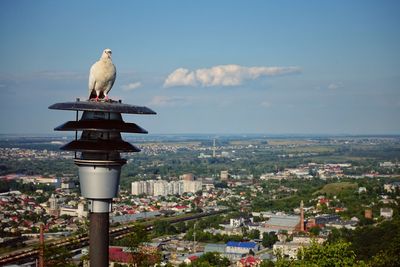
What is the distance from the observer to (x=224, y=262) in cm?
2188

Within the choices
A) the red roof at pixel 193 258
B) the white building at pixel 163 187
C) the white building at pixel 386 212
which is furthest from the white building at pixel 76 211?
the white building at pixel 386 212

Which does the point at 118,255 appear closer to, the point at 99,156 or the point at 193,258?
the point at 193,258

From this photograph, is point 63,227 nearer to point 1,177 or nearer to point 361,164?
point 1,177

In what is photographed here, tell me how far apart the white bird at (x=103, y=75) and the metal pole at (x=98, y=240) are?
946mm

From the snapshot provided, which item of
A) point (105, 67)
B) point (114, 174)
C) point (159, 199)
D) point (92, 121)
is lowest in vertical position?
point (159, 199)

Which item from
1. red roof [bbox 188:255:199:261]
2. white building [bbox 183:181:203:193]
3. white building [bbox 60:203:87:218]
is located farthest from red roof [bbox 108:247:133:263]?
white building [bbox 183:181:203:193]

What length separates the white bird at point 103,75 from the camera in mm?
4785

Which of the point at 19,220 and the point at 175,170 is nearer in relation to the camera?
Answer: the point at 19,220

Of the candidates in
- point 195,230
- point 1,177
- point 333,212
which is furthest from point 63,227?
point 1,177

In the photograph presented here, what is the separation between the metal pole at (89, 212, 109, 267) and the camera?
15.0 ft

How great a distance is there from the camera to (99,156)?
15.0 feet

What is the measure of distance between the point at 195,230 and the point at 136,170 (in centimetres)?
4525

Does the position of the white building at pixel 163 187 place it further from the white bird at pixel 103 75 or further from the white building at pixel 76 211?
the white bird at pixel 103 75

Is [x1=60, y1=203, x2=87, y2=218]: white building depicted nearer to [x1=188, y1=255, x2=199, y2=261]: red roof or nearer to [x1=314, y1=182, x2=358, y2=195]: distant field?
[x1=188, y1=255, x2=199, y2=261]: red roof
